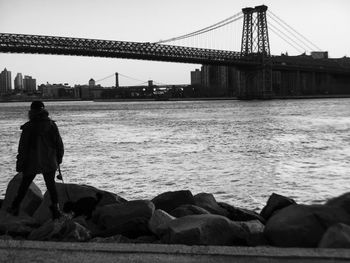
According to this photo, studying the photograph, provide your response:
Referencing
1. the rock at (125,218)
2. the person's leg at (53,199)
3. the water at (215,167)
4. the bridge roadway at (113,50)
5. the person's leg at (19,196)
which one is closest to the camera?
the rock at (125,218)

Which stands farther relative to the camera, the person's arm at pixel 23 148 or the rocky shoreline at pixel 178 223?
the person's arm at pixel 23 148

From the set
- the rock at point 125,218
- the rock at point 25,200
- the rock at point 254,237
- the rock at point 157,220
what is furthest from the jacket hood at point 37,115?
the rock at point 254,237

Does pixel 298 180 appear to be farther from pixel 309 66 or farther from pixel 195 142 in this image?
pixel 309 66

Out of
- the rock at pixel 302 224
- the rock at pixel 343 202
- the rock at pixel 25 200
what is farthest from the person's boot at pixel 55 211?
the rock at pixel 343 202

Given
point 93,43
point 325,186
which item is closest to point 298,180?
point 325,186

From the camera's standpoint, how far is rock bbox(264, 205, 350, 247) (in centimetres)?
418

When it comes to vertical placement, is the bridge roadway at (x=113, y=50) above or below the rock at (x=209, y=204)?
above

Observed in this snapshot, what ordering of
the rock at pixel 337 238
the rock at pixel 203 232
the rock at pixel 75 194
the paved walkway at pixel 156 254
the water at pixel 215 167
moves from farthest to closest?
the water at pixel 215 167 < the rock at pixel 75 194 < the rock at pixel 203 232 < the rock at pixel 337 238 < the paved walkway at pixel 156 254

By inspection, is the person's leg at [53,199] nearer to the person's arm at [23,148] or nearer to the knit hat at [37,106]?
the person's arm at [23,148]

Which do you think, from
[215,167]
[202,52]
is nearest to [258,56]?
[202,52]

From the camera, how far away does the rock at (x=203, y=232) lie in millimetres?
4082

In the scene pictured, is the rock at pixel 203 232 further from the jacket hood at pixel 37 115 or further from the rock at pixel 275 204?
the jacket hood at pixel 37 115

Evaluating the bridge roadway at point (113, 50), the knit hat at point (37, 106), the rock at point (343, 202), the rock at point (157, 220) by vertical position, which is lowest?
the rock at point (157, 220)

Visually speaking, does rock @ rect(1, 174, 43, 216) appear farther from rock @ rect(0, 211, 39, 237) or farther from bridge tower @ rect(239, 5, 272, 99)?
bridge tower @ rect(239, 5, 272, 99)
